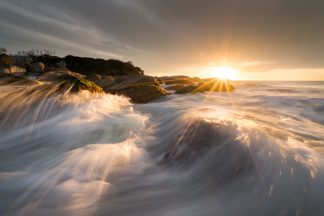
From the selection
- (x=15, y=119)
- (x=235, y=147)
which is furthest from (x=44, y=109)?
(x=235, y=147)

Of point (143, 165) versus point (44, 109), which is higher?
point (44, 109)

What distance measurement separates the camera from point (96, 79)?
64.0 feet

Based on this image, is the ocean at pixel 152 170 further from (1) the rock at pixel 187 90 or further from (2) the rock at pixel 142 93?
(1) the rock at pixel 187 90

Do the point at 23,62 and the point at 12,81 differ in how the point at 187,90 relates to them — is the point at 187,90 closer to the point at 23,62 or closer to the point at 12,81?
the point at 12,81

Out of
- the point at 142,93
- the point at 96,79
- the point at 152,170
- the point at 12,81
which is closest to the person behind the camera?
the point at 152,170

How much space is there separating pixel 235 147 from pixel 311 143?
100 inches

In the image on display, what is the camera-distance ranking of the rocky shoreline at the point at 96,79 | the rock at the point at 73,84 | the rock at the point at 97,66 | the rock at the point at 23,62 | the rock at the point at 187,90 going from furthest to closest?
the rock at the point at 97,66 → the rock at the point at 23,62 → the rock at the point at 187,90 → the rocky shoreline at the point at 96,79 → the rock at the point at 73,84

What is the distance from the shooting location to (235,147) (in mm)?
3740

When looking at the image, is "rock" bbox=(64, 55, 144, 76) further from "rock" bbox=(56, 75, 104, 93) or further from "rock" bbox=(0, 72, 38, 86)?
"rock" bbox=(0, 72, 38, 86)

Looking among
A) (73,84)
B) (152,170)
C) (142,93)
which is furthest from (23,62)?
(152,170)

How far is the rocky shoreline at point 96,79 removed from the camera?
7745 millimetres

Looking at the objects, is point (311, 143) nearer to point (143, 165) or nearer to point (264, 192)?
point (264, 192)

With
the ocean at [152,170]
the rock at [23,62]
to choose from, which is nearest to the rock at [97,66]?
the rock at [23,62]

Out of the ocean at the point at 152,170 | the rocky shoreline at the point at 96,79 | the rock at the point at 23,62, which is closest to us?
the ocean at the point at 152,170
